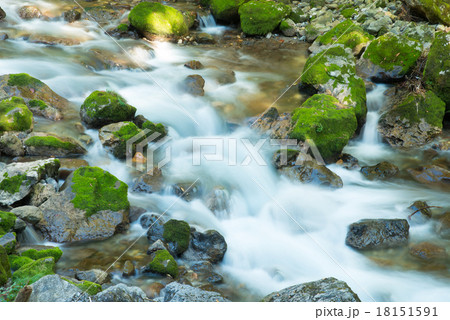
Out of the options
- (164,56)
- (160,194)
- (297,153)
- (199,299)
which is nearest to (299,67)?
(164,56)

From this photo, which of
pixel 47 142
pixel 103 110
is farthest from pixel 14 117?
pixel 103 110

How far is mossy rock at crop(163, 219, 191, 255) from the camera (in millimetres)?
5500

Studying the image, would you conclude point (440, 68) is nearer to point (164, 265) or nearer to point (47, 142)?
point (164, 265)

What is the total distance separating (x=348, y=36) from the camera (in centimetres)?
1130

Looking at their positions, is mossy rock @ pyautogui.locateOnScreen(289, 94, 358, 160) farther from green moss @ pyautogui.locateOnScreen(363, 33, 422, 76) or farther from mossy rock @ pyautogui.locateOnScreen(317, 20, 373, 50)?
mossy rock @ pyautogui.locateOnScreen(317, 20, 373, 50)

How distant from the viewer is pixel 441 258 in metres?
5.66

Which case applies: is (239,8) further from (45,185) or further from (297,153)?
(45,185)

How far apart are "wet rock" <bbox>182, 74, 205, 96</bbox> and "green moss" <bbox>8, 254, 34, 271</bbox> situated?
20.4ft

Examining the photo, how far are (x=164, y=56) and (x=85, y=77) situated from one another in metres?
2.68

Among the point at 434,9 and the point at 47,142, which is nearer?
the point at 47,142

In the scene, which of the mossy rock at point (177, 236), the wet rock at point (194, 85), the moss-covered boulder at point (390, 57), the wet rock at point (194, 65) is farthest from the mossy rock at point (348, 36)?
Answer: the mossy rock at point (177, 236)

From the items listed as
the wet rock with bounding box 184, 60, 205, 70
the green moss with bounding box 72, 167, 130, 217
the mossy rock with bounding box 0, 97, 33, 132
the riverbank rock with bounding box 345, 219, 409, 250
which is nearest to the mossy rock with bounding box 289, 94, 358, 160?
the riverbank rock with bounding box 345, 219, 409, 250

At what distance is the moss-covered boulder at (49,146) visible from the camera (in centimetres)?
707

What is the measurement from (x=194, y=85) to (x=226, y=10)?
18.0ft
